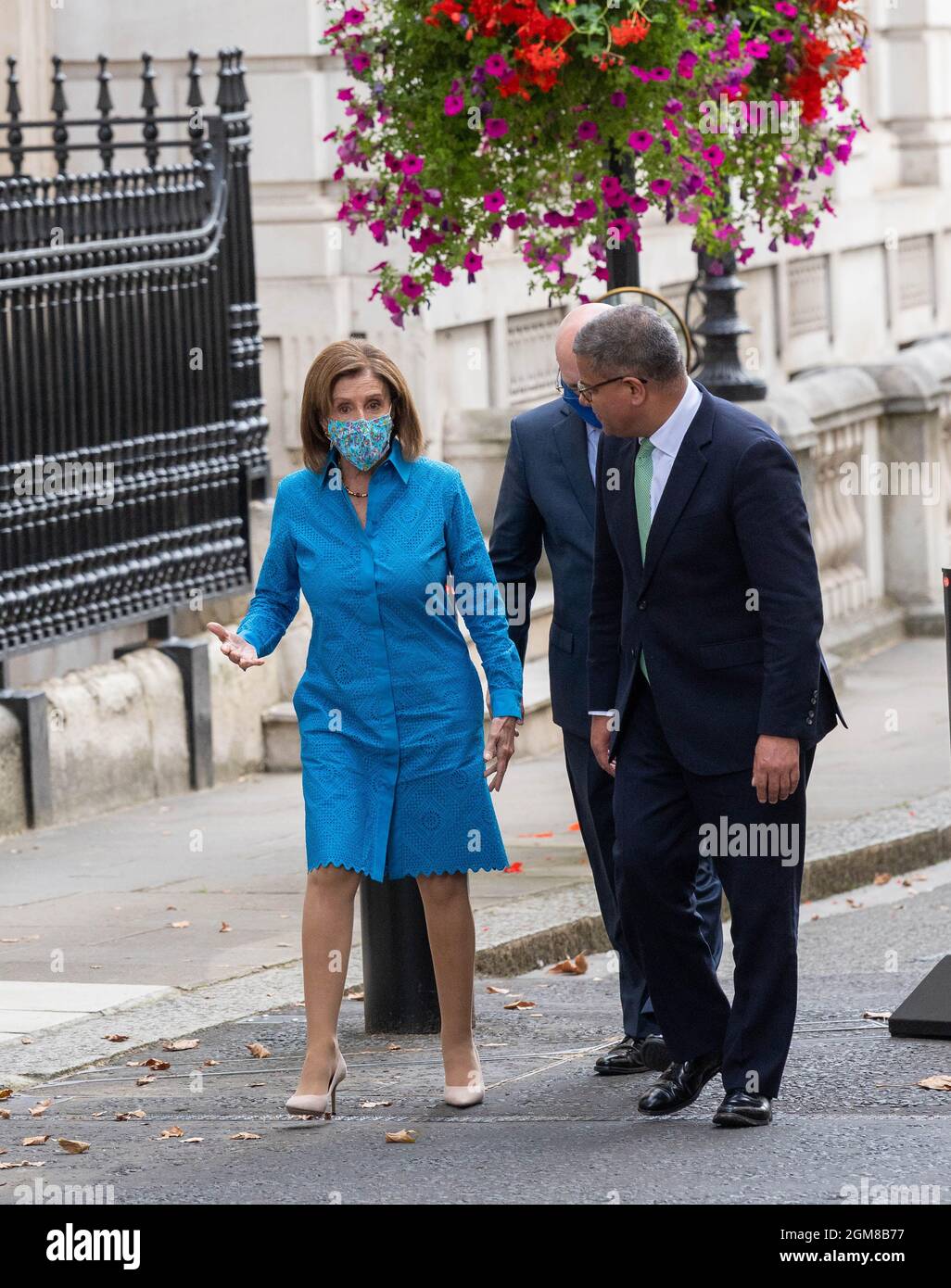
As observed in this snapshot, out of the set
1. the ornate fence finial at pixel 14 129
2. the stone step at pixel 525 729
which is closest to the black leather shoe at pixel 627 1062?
the stone step at pixel 525 729

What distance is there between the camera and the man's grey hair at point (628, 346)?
5469 millimetres

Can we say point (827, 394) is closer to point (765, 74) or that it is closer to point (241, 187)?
point (241, 187)

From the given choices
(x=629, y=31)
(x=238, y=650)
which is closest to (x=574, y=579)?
(x=238, y=650)

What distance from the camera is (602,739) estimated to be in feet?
19.5

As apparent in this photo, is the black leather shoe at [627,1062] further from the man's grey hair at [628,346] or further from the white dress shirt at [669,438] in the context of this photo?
the man's grey hair at [628,346]

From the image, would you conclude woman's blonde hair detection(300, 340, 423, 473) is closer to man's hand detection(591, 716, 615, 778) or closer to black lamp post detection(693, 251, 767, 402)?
man's hand detection(591, 716, 615, 778)

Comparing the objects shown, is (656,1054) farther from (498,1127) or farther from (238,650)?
(238,650)

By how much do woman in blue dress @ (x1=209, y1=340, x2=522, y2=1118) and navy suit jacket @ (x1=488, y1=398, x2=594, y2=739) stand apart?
0.42m

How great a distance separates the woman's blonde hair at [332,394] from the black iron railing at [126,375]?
3801 mm

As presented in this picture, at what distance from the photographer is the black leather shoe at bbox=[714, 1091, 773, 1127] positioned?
18.2ft

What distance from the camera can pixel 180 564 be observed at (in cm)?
1070

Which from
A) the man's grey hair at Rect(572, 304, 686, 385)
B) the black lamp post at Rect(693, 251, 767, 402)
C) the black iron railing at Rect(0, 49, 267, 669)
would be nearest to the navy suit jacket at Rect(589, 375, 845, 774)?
the man's grey hair at Rect(572, 304, 686, 385)

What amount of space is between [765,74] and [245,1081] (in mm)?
3715

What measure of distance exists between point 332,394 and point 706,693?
42.4 inches
